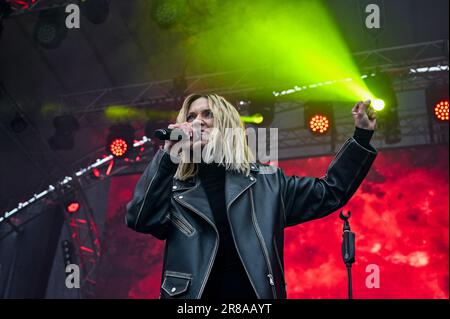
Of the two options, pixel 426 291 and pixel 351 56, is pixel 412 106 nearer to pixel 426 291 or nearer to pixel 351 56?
pixel 351 56

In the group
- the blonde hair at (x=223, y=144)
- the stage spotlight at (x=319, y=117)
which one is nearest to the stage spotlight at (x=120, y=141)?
the stage spotlight at (x=319, y=117)

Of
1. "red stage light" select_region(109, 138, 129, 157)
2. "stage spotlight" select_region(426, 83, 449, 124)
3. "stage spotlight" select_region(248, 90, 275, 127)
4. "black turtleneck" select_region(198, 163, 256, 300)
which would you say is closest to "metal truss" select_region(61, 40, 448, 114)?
"stage spotlight" select_region(248, 90, 275, 127)

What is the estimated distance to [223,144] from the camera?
217 centimetres

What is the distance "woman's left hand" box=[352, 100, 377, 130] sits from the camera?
2.02 m

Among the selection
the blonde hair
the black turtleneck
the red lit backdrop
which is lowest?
the black turtleneck

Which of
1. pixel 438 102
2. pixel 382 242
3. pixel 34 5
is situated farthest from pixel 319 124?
pixel 34 5

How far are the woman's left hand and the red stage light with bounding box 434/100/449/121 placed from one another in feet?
17.8

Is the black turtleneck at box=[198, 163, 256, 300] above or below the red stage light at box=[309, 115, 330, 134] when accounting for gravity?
below

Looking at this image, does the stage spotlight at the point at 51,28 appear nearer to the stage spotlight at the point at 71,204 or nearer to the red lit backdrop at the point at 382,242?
the stage spotlight at the point at 71,204

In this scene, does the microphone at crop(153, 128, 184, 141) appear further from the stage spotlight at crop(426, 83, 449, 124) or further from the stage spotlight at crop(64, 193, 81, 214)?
the stage spotlight at crop(64, 193, 81, 214)

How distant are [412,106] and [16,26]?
20.2 feet

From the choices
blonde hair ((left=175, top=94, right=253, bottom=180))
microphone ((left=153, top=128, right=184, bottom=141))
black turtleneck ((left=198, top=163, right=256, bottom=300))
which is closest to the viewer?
black turtleneck ((left=198, top=163, right=256, bottom=300))

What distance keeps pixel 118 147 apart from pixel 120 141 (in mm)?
93
